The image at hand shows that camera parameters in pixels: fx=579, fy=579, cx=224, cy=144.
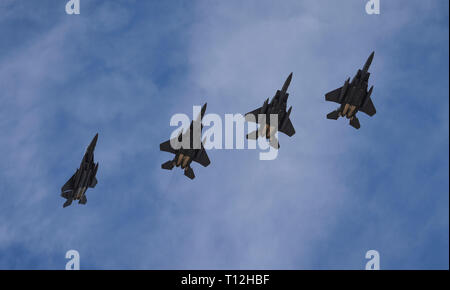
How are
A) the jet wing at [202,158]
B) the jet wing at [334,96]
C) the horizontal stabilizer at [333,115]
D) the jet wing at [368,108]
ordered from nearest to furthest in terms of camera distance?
the jet wing at [334,96] < the jet wing at [368,108] < the horizontal stabilizer at [333,115] < the jet wing at [202,158]

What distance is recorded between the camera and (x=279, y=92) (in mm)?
82000

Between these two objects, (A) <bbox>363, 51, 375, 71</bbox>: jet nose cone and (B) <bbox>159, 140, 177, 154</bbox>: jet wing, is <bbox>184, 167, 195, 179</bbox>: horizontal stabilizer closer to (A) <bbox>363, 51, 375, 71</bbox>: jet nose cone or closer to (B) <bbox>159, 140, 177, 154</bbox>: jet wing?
(B) <bbox>159, 140, 177, 154</bbox>: jet wing

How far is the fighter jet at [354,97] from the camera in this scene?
82000 millimetres

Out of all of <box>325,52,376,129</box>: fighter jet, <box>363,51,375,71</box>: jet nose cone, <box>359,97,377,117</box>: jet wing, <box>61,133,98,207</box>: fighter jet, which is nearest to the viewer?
<box>363,51,375,71</box>: jet nose cone

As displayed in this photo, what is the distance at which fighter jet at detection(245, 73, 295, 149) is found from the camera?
82188 mm

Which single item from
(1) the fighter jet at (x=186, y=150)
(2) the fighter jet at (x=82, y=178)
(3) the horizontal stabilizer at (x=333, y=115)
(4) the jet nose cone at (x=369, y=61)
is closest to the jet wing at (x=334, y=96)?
(3) the horizontal stabilizer at (x=333, y=115)

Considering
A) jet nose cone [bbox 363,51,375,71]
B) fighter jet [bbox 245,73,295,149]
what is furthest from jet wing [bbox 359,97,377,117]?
fighter jet [bbox 245,73,295,149]

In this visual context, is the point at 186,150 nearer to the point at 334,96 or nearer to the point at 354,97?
the point at 334,96

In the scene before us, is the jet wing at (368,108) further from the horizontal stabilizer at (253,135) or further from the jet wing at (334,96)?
the horizontal stabilizer at (253,135)

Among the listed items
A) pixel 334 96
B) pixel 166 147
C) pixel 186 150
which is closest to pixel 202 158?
pixel 186 150

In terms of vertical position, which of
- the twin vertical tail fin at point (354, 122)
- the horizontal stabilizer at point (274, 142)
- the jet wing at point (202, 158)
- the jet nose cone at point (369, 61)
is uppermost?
the jet nose cone at point (369, 61)

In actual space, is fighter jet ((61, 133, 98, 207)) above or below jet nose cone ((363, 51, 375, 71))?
below
